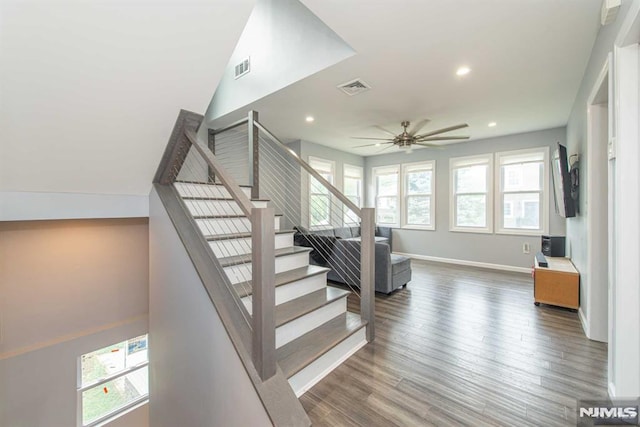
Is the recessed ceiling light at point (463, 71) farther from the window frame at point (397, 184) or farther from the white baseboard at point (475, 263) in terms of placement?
the white baseboard at point (475, 263)

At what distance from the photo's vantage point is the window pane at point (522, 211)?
16.5ft

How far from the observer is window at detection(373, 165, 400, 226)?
6.82 metres

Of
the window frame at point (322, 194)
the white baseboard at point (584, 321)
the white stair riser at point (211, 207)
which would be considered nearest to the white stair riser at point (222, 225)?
the white stair riser at point (211, 207)

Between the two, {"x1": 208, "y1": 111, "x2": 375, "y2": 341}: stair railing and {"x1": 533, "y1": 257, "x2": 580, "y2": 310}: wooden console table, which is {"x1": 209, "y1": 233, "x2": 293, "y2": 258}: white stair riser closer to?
{"x1": 208, "y1": 111, "x2": 375, "y2": 341}: stair railing

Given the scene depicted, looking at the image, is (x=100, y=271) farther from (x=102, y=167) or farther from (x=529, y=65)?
(x=529, y=65)

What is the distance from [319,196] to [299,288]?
12.3 ft

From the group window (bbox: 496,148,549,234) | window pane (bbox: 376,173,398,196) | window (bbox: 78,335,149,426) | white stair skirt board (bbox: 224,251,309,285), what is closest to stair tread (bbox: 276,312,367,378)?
white stair skirt board (bbox: 224,251,309,285)

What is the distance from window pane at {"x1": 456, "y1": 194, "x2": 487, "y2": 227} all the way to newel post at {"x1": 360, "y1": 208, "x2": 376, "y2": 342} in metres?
4.32

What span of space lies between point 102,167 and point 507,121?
18.0 ft

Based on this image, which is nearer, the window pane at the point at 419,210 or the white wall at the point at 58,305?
the white wall at the point at 58,305

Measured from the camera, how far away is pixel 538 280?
3.31m

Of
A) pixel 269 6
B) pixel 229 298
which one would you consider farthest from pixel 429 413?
pixel 269 6

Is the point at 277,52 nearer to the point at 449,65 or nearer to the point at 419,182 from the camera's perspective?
the point at 449,65

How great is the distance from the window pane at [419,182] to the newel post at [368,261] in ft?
14.8
